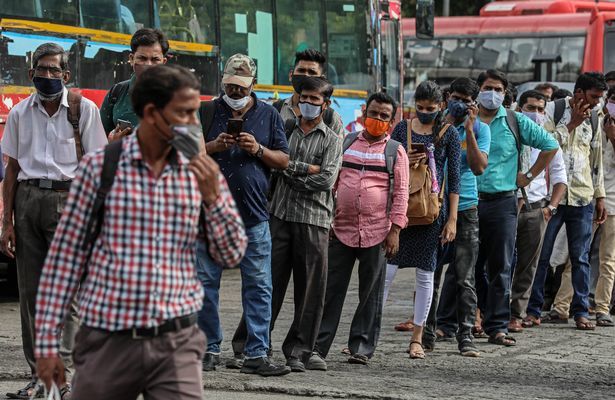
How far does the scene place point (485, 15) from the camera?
1099 inches

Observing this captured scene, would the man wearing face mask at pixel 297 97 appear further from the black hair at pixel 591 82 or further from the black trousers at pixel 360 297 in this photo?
the black hair at pixel 591 82

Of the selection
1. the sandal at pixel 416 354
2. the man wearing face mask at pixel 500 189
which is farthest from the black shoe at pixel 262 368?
the man wearing face mask at pixel 500 189

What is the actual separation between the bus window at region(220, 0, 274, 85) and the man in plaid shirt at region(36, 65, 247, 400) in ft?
31.6

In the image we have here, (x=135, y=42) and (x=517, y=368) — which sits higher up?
(x=135, y=42)

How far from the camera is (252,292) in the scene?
26.6 ft

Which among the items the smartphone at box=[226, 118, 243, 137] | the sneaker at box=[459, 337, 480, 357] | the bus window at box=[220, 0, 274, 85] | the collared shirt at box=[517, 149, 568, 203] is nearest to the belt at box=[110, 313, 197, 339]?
the smartphone at box=[226, 118, 243, 137]

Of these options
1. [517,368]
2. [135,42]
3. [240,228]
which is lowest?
[517,368]

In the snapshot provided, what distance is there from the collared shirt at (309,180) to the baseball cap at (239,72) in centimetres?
61

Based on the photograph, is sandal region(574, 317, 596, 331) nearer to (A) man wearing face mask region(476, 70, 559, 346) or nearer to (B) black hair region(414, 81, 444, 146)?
(A) man wearing face mask region(476, 70, 559, 346)

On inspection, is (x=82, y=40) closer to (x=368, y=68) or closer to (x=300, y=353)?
(x=300, y=353)

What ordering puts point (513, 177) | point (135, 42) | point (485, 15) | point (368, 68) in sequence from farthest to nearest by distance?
1. point (485, 15)
2. point (368, 68)
3. point (513, 177)
4. point (135, 42)

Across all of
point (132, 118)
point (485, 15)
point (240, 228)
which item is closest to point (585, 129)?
point (132, 118)

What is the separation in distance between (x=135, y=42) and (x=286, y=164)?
3.74 feet

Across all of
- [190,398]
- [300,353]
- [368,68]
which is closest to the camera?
[190,398]
